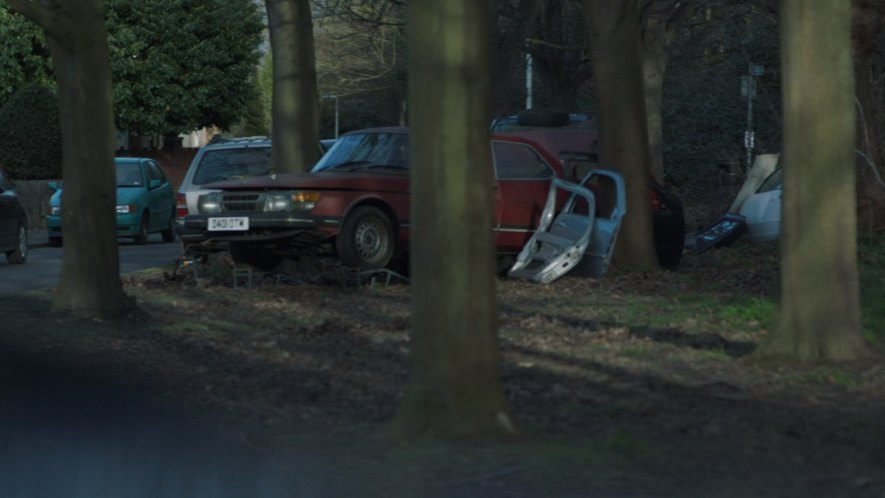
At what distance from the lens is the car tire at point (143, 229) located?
27.3m

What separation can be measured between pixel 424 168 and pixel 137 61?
4159 centimetres

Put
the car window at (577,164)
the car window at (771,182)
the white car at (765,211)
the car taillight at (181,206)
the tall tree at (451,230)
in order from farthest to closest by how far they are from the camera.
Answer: the car window at (771,182)
the white car at (765,211)
the car taillight at (181,206)
the car window at (577,164)
the tall tree at (451,230)

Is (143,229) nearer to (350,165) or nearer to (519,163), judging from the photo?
(350,165)

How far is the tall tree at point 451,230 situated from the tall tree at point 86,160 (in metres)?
5.98

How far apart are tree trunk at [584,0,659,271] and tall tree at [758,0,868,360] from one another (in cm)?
734

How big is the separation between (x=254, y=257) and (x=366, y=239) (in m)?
1.89

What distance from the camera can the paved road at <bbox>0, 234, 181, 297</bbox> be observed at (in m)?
17.3

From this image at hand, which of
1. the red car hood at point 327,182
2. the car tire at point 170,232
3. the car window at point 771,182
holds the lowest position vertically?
the car tire at point 170,232

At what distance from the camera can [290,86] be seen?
18172 mm

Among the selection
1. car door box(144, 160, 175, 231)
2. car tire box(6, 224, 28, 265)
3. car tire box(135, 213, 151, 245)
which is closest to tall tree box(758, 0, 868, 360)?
car tire box(6, 224, 28, 265)

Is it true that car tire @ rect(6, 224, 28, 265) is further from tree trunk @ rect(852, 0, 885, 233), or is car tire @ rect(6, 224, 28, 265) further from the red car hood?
tree trunk @ rect(852, 0, 885, 233)

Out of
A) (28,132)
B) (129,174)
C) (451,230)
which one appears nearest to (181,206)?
(129,174)

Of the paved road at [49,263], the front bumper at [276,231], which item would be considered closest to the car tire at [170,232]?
the paved road at [49,263]

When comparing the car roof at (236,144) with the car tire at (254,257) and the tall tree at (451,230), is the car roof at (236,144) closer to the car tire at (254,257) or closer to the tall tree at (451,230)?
the car tire at (254,257)
